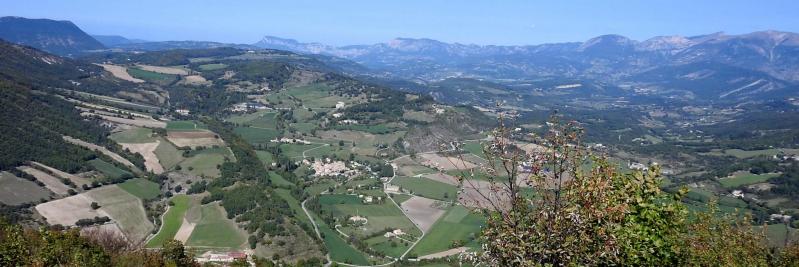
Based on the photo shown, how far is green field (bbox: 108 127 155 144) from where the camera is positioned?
9128 centimetres

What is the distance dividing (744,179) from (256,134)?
312 feet

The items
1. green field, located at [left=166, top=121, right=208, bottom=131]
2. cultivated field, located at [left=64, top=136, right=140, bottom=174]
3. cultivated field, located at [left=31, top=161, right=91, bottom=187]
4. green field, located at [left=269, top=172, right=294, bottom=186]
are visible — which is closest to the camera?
cultivated field, located at [left=31, top=161, right=91, bottom=187]

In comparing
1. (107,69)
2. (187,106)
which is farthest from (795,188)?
(107,69)

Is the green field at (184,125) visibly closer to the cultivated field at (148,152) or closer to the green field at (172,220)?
the cultivated field at (148,152)

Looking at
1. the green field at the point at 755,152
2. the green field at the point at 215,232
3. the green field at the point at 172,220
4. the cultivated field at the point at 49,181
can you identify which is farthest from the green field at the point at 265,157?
the green field at the point at 755,152

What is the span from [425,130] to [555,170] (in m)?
114

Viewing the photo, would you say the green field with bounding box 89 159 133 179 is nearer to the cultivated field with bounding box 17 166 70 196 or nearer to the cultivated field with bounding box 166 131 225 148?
the cultivated field with bounding box 17 166 70 196

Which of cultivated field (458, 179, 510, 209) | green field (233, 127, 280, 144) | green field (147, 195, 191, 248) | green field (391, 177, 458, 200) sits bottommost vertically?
green field (391, 177, 458, 200)

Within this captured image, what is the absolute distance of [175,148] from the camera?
8975 cm

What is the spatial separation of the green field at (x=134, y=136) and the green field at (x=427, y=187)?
4299cm

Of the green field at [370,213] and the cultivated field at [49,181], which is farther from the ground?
the cultivated field at [49,181]

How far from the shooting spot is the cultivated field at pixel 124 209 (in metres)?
57.1


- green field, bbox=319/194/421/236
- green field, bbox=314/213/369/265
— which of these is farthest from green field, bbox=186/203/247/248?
green field, bbox=319/194/421/236

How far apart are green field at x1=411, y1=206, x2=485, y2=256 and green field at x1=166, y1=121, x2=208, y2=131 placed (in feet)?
188
